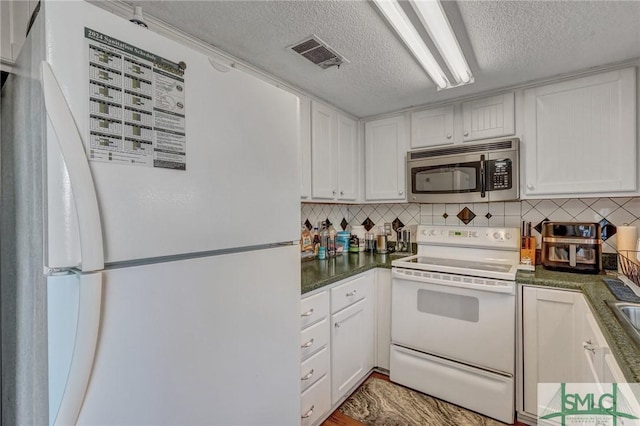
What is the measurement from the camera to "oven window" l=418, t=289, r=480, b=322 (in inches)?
75.7

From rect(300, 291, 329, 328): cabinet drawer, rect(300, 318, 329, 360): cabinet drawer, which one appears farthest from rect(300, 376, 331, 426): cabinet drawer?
rect(300, 291, 329, 328): cabinet drawer

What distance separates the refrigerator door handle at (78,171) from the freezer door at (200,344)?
0.22ft

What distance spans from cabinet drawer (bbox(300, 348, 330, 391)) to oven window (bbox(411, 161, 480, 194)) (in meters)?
1.50

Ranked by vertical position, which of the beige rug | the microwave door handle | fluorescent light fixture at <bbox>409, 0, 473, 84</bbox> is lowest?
the beige rug

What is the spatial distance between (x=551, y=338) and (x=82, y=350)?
85.9 inches

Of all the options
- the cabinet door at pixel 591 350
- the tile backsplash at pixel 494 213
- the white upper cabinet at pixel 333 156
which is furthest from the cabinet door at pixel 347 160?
the cabinet door at pixel 591 350

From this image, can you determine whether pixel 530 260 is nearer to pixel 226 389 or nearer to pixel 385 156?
pixel 385 156

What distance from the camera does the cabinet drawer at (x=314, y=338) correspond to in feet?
5.25

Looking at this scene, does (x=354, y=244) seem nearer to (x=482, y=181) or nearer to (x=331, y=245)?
(x=331, y=245)

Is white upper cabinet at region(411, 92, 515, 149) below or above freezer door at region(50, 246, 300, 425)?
above

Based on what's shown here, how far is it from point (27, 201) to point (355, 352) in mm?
1953

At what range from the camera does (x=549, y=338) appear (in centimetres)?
172

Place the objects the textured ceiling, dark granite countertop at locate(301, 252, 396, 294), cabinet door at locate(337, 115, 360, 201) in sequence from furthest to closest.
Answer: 1. cabinet door at locate(337, 115, 360, 201)
2. dark granite countertop at locate(301, 252, 396, 294)
3. the textured ceiling

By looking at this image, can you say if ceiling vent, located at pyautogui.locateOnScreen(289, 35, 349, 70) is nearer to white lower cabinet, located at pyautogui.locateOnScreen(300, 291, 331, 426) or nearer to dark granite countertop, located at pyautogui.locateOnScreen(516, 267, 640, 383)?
white lower cabinet, located at pyautogui.locateOnScreen(300, 291, 331, 426)
